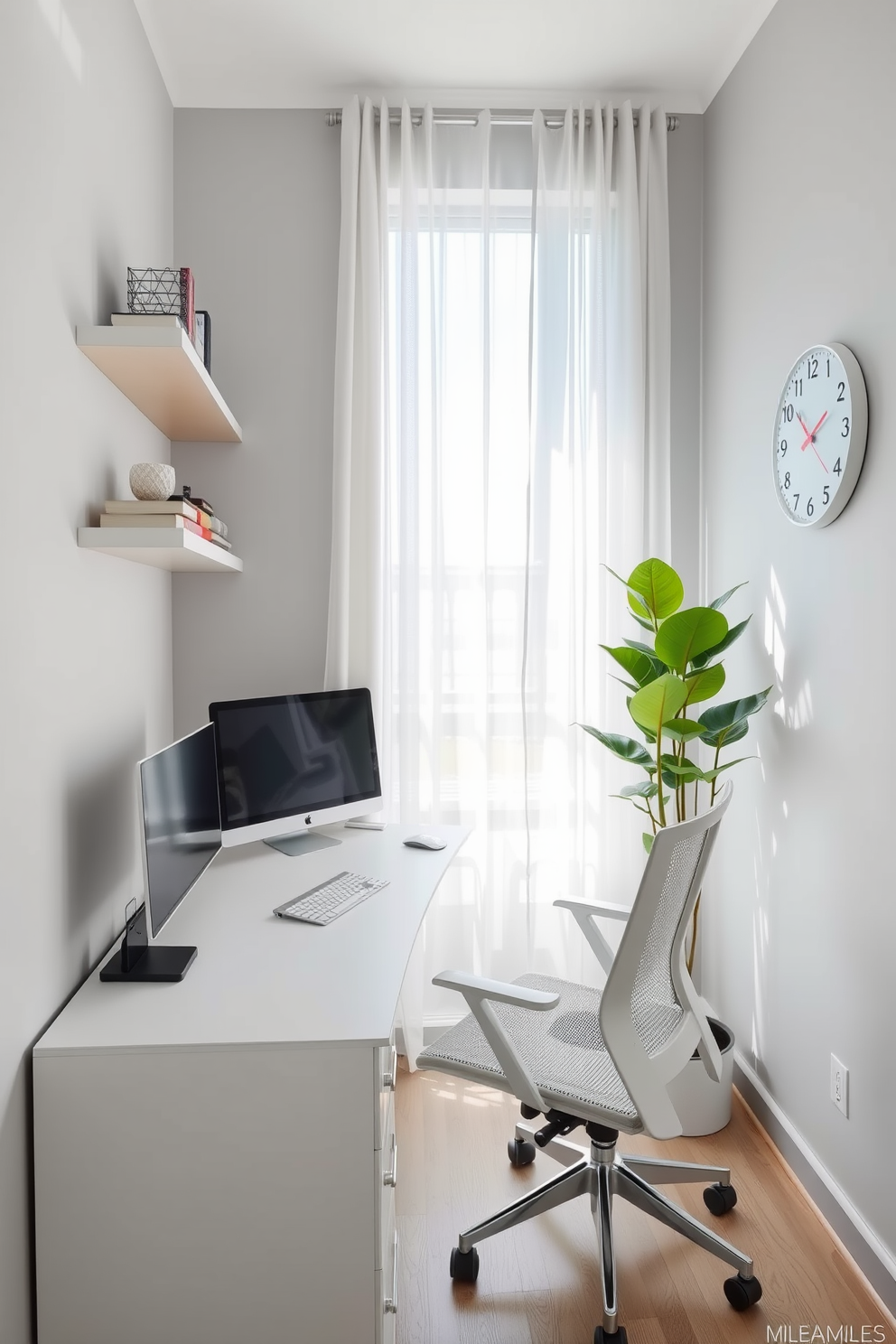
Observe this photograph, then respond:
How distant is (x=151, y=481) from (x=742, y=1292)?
2038 millimetres

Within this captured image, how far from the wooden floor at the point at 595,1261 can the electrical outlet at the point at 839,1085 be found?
0.30m

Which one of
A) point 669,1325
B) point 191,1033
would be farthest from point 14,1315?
point 669,1325

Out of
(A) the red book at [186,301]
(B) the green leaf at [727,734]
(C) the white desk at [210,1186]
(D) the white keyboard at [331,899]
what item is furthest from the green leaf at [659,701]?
(A) the red book at [186,301]

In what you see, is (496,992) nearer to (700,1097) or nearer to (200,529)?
(700,1097)

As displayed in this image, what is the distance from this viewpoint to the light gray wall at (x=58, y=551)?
4.46 feet

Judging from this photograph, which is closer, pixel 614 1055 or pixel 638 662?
pixel 614 1055

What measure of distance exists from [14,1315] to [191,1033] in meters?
0.51

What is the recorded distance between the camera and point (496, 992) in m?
1.55

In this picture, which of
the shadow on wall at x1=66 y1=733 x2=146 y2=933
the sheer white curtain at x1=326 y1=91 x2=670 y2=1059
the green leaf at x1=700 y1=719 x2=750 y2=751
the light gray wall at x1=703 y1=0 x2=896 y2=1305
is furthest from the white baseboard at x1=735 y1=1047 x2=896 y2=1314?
the shadow on wall at x1=66 y1=733 x2=146 y2=933

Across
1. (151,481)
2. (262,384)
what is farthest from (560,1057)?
(262,384)

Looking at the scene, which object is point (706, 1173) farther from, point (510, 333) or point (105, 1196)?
point (510, 333)

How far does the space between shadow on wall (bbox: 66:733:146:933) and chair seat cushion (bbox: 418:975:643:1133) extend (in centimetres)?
76

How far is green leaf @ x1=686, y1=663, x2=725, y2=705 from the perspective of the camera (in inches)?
87.1

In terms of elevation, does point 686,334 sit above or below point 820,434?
above
